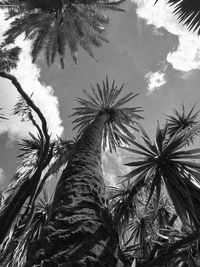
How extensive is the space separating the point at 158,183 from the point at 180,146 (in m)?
0.83

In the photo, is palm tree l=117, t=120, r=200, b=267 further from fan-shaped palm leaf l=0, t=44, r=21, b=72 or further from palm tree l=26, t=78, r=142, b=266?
fan-shaped palm leaf l=0, t=44, r=21, b=72

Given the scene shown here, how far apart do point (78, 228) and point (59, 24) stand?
29.6ft

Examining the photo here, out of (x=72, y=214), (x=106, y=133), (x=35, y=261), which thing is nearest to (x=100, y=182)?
(x=72, y=214)

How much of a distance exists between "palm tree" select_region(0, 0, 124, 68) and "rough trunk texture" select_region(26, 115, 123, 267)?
691 cm

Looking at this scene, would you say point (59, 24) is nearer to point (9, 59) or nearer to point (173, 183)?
point (9, 59)

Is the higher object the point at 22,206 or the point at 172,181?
the point at 172,181

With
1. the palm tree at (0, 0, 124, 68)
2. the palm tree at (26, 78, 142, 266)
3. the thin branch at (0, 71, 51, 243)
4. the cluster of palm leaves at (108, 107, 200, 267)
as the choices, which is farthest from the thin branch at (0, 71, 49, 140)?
the palm tree at (0, 0, 124, 68)

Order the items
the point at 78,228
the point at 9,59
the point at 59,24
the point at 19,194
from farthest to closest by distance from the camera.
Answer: the point at 59,24 < the point at 19,194 < the point at 9,59 < the point at 78,228

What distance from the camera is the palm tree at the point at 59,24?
30.6ft

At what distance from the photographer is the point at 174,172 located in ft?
14.5

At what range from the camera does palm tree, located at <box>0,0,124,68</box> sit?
934 cm

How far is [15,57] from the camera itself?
4.06 metres

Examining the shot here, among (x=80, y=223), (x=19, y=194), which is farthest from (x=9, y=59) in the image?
(x=80, y=223)

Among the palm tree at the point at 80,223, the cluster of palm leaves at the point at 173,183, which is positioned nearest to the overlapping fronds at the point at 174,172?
the cluster of palm leaves at the point at 173,183
